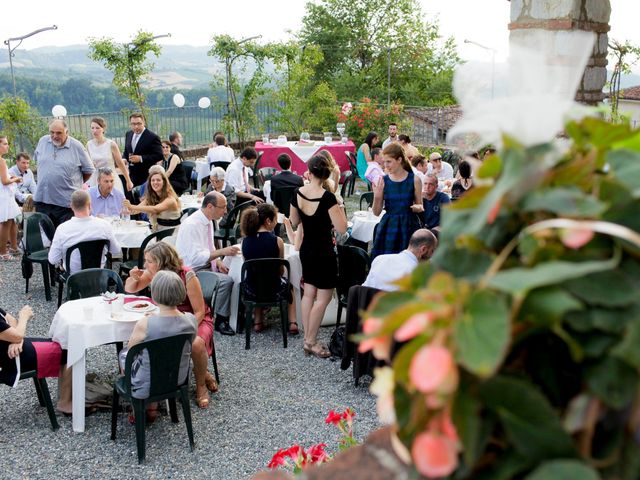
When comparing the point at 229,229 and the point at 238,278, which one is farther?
the point at 229,229

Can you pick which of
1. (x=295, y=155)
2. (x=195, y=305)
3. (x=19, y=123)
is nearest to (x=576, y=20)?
(x=195, y=305)

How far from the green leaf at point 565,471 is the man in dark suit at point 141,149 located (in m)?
9.19

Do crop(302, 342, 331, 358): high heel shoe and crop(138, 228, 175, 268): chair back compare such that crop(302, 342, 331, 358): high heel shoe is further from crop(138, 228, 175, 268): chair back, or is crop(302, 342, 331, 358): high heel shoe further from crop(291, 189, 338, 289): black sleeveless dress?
crop(138, 228, 175, 268): chair back

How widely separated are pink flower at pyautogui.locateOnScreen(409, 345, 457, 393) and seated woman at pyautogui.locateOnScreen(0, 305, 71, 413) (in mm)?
4260

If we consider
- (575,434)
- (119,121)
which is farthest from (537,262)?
(119,121)

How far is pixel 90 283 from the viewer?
5770 millimetres

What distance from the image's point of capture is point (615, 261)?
2.13 ft

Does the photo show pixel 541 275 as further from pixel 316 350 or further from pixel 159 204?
pixel 159 204

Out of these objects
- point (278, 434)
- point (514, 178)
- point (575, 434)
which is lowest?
point (278, 434)

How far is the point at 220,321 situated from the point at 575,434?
6001mm

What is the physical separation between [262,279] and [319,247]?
29.0 inches

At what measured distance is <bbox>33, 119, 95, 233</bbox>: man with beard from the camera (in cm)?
771

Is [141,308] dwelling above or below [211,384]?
above

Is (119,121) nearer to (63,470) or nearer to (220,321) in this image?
(220,321)
